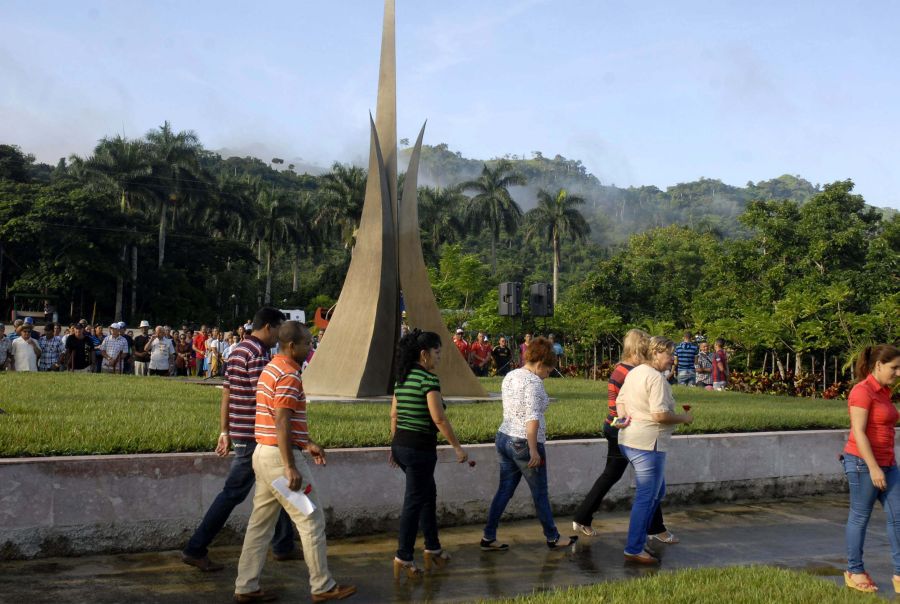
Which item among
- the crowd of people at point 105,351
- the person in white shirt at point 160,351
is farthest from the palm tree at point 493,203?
the person in white shirt at point 160,351

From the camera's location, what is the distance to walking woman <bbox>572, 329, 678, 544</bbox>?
21.2 feet

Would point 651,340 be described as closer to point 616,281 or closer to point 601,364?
point 601,364

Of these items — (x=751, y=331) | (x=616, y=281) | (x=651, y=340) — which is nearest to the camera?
(x=651, y=340)

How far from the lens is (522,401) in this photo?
6098mm

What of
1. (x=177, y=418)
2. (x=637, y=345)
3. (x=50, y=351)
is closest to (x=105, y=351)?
(x=50, y=351)

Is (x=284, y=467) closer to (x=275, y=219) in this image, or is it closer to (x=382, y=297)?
(x=382, y=297)

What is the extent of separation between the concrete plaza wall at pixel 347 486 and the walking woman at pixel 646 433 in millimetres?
1694

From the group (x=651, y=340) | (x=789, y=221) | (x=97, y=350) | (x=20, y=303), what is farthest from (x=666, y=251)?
(x=651, y=340)

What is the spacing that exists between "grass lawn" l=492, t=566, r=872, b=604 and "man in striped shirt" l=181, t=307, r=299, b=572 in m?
1.87

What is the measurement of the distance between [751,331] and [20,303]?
3744 centimetres

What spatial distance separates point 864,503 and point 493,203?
6147 cm

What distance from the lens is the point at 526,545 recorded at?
22.0 ft

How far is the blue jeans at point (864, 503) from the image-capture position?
5.33 metres

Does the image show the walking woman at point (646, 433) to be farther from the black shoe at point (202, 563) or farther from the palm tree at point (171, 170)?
the palm tree at point (171, 170)
